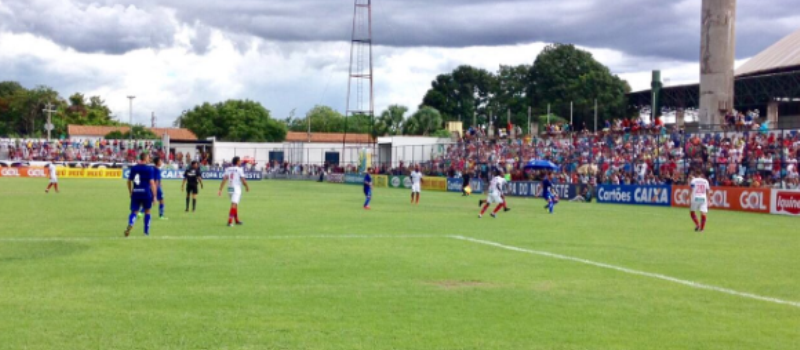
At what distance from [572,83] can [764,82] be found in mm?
44005

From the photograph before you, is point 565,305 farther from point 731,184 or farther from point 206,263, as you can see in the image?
point 731,184

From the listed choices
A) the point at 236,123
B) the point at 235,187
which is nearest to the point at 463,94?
the point at 236,123

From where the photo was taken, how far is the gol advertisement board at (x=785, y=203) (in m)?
31.9

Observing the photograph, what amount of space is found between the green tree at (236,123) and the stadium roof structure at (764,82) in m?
61.5

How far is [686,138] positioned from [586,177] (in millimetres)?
6263

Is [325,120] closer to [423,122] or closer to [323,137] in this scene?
[323,137]

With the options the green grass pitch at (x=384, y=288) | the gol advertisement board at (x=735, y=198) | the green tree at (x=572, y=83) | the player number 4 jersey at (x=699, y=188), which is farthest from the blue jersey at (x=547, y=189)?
the green tree at (x=572, y=83)

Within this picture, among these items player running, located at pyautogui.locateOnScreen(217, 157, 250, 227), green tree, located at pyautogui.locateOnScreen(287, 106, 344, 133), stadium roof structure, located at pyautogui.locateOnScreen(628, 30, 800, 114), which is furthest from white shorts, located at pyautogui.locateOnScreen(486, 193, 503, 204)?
green tree, located at pyautogui.locateOnScreen(287, 106, 344, 133)

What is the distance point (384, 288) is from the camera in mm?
11602

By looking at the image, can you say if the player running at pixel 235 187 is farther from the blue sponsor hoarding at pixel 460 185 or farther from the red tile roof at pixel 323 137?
the red tile roof at pixel 323 137

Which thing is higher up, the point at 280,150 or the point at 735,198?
the point at 280,150

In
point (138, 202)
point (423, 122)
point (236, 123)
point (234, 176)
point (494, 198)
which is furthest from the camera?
point (236, 123)

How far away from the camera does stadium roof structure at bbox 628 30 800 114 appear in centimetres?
6312

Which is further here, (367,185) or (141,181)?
(367,185)
